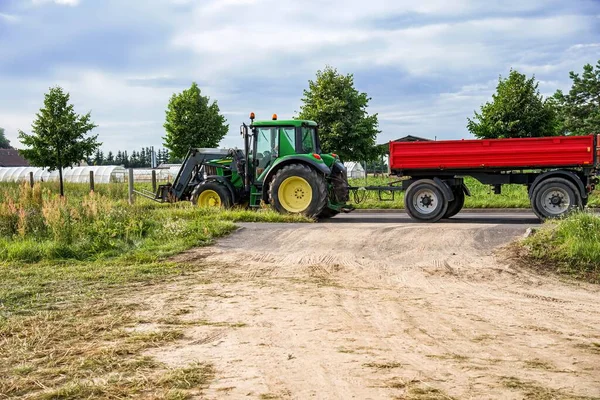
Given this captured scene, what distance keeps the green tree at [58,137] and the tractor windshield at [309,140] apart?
16665mm

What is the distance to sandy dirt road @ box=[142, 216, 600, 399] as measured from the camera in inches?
183

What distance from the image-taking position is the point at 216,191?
17.9 m

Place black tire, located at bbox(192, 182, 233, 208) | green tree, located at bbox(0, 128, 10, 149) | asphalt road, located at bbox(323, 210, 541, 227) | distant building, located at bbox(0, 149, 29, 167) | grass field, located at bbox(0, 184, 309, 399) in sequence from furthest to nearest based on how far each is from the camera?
green tree, located at bbox(0, 128, 10, 149)
distant building, located at bbox(0, 149, 29, 167)
black tire, located at bbox(192, 182, 233, 208)
asphalt road, located at bbox(323, 210, 541, 227)
grass field, located at bbox(0, 184, 309, 399)

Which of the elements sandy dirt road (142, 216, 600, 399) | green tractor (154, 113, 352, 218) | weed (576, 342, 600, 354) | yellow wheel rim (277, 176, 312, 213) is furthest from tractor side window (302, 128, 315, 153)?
weed (576, 342, 600, 354)

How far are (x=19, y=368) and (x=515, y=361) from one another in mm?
3722

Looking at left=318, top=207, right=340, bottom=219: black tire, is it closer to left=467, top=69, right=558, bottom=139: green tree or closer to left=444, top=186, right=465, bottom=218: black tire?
left=444, top=186, right=465, bottom=218: black tire

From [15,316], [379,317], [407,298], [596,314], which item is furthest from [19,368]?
[596,314]

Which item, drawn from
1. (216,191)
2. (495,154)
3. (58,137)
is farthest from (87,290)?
(58,137)

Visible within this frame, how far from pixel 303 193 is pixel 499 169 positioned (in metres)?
4.74

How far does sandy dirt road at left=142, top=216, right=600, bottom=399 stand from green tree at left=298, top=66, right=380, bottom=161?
21.2 m

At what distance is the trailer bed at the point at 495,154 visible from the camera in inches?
603

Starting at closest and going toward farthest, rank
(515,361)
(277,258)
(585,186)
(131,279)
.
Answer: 1. (515,361)
2. (131,279)
3. (277,258)
4. (585,186)

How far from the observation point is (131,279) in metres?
8.89

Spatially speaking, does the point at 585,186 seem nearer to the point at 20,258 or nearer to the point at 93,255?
the point at 93,255
